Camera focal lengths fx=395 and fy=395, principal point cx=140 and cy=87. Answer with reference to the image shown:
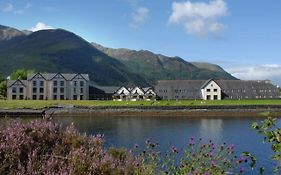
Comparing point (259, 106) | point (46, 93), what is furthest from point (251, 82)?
point (46, 93)

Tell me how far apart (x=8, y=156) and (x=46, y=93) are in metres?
128

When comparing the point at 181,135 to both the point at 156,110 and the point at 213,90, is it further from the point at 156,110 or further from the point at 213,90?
the point at 213,90

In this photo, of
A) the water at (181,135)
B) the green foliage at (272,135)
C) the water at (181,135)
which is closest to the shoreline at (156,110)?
the water at (181,135)

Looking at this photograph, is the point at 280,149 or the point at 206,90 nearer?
the point at 280,149

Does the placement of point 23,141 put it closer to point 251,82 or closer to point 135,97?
point 135,97

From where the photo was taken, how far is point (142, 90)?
135000mm

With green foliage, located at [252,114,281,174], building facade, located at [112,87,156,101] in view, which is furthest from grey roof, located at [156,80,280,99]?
green foliage, located at [252,114,281,174]

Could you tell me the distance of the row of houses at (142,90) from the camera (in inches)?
5069

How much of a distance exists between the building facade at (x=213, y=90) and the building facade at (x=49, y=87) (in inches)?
1029

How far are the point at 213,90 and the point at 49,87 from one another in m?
53.9

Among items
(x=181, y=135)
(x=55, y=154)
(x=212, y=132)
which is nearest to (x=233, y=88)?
(x=212, y=132)

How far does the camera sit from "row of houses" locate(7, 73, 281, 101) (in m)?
129

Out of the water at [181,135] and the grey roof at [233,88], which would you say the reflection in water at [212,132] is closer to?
the water at [181,135]

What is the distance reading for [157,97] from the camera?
132 meters
